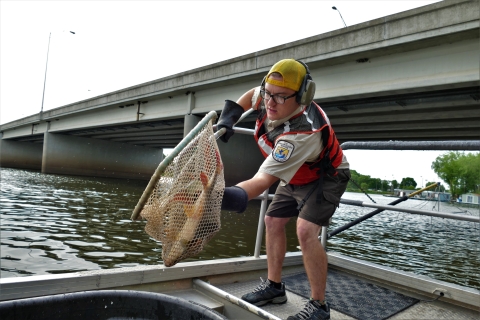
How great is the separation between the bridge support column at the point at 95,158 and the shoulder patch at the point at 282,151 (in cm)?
3560

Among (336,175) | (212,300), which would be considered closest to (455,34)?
(336,175)

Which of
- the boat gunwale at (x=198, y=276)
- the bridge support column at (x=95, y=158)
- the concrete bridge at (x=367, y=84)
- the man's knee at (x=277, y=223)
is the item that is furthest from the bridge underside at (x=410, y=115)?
the bridge support column at (x=95, y=158)

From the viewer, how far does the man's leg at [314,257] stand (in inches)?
89.5

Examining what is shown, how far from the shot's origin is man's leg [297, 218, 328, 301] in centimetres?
227

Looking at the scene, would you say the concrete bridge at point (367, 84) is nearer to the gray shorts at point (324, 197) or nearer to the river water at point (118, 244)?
the river water at point (118, 244)

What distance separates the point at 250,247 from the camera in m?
7.42

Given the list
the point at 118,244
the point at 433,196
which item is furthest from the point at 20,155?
the point at 433,196

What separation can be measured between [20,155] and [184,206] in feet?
174

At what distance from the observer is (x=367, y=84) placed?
35.2 ft

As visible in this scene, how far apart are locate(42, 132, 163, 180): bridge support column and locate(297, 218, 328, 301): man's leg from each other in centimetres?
3529

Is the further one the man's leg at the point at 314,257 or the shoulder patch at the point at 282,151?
the man's leg at the point at 314,257

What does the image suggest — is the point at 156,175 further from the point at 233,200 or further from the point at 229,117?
the point at 229,117

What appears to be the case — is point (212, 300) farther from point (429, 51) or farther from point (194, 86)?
point (194, 86)

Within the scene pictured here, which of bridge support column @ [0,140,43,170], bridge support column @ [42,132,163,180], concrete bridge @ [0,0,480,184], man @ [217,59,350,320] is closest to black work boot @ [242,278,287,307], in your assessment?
man @ [217,59,350,320]
